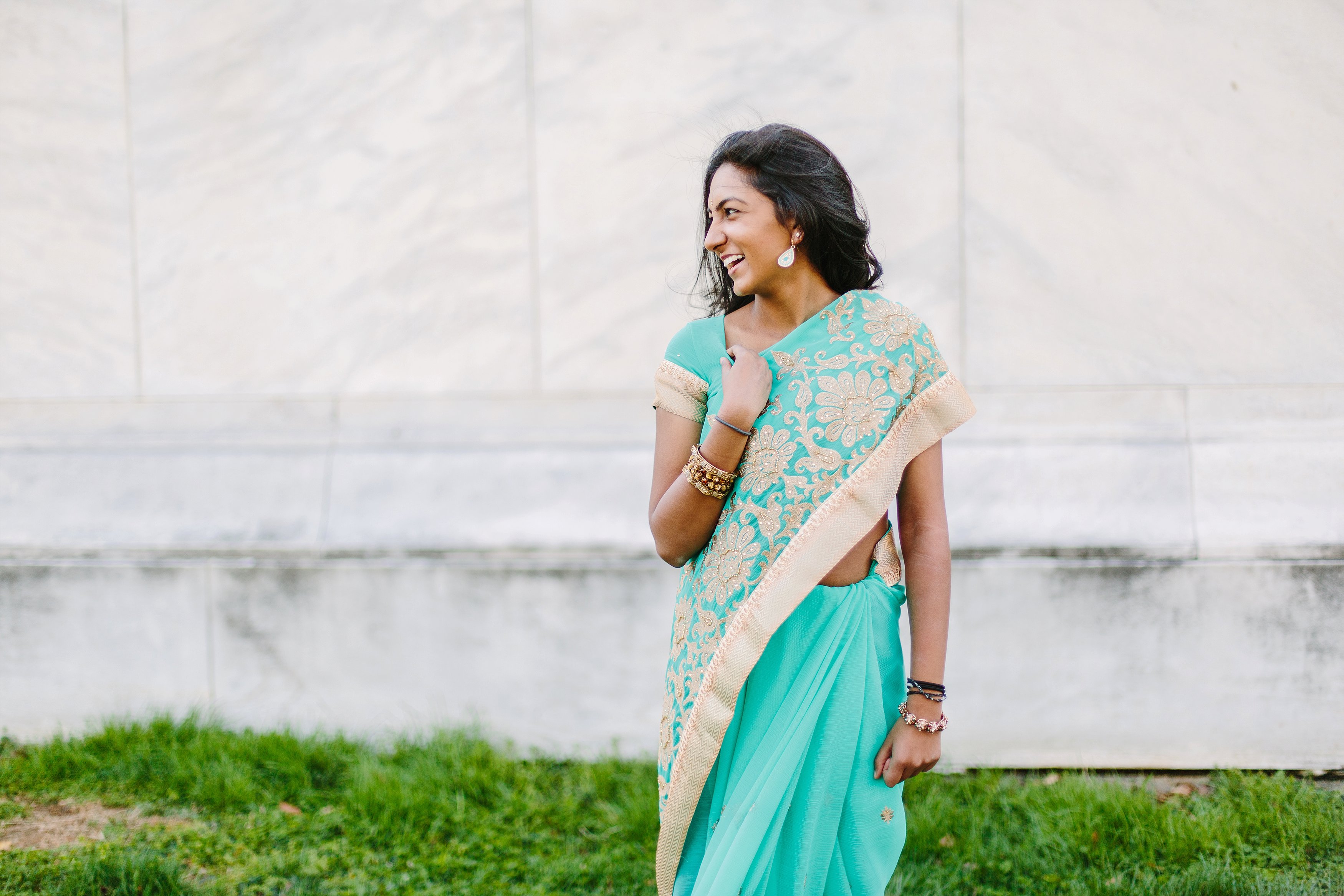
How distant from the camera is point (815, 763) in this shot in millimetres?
1719

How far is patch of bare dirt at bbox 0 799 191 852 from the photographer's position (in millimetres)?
3057

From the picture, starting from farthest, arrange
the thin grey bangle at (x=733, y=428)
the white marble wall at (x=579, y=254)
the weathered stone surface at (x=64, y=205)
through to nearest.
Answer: the weathered stone surface at (x=64, y=205)
the white marble wall at (x=579, y=254)
the thin grey bangle at (x=733, y=428)

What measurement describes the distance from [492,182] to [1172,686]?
10.9 feet

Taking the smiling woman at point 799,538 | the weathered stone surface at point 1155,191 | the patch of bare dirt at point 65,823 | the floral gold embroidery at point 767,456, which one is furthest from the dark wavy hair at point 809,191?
the patch of bare dirt at point 65,823

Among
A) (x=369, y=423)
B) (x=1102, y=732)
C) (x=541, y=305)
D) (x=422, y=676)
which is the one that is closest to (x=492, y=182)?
(x=541, y=305)

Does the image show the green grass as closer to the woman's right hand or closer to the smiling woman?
the smiling woman

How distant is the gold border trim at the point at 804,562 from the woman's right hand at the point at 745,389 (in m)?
0.23

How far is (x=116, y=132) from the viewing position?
4211 mm

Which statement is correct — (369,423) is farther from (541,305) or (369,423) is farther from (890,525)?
(890,525)

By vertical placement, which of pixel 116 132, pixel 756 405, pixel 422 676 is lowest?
pixel 422 676

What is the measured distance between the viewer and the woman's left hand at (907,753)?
67.5 inches

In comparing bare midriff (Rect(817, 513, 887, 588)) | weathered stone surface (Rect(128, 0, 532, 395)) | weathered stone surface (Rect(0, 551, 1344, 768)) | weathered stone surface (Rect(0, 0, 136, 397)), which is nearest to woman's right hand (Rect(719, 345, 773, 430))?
bare midriff (Rect(817, 513, 887, 588))

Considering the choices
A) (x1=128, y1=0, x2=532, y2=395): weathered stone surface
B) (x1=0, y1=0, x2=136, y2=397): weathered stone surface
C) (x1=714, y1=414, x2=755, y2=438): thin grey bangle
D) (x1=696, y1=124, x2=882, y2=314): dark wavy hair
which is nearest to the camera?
(x1=714, y1=414, x2=755, y2=438): thin grey bangle

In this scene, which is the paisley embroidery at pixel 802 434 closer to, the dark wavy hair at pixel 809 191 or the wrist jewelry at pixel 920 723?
the dark wavy hair at pixel 809 191
